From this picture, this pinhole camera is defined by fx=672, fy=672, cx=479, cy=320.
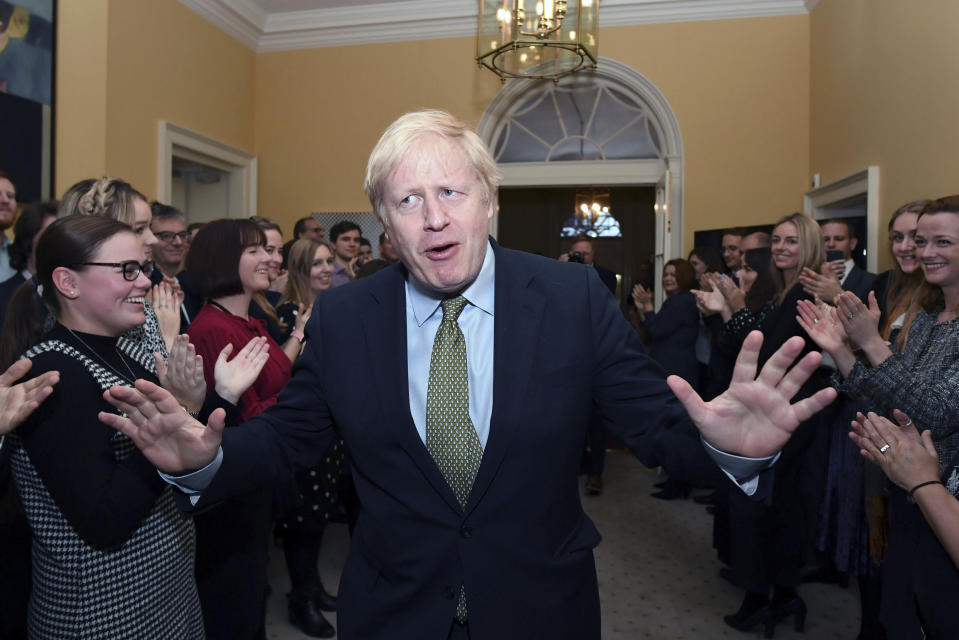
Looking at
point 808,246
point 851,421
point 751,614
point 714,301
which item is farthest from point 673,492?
point 851,421

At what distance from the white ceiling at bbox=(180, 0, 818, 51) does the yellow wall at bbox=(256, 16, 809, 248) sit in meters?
0.09

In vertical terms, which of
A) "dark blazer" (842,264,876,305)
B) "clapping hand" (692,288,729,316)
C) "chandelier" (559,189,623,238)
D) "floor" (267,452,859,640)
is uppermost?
"chandelier" (559,189,623,238)

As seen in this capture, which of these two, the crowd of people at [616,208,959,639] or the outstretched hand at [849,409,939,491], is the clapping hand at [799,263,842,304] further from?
the outstretched hand at [849,409,939,491]

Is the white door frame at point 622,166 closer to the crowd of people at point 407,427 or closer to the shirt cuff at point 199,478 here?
the crowd of people at point 407,427

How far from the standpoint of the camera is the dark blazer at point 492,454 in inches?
45.6

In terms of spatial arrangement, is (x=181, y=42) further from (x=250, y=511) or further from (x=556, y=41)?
(x=250, y=511)

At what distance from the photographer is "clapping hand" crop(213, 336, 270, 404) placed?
1.71 meters

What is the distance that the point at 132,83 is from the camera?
16.6ft

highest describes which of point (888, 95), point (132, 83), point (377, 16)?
point (377, 16)

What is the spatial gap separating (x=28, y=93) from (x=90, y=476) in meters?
3.88

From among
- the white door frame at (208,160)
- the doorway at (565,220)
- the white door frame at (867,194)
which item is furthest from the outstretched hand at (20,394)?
the doorway at (565,220)

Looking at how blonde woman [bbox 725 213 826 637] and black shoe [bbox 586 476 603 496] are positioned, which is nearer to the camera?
blonde woman [bbox 725 213 826 637]

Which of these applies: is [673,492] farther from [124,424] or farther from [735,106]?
[124,424]

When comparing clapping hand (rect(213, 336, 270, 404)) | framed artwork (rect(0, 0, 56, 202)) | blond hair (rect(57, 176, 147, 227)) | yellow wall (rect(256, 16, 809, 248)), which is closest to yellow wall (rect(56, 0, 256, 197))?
framed artwork (rect(0, 0, 56, 202))
